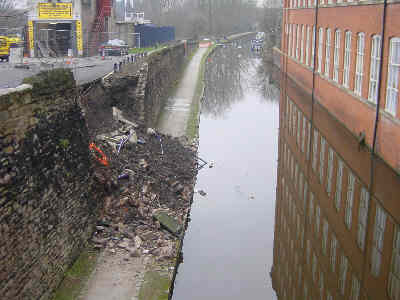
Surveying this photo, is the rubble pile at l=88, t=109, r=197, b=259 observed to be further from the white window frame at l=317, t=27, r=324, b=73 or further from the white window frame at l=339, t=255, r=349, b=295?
the white window frame at l=317, t=27, r=324, b=73

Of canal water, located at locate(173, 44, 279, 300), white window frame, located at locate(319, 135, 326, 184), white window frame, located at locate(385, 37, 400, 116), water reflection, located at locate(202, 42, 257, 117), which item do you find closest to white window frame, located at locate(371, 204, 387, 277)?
canal water, located at locate(173, 44, 279, 300)

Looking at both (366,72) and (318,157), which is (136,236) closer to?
(318,157)

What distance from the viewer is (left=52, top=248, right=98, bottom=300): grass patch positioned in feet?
29.2

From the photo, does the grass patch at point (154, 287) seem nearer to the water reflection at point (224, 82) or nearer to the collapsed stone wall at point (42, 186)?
the collapsed stone wall at point (42, 186)

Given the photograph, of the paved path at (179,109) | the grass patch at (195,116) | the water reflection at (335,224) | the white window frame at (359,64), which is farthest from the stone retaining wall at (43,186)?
the paved path at (179,109)

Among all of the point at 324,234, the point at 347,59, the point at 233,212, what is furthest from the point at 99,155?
the point at 347,59

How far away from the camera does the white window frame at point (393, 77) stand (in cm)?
1440

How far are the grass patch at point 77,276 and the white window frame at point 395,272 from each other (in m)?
5.17

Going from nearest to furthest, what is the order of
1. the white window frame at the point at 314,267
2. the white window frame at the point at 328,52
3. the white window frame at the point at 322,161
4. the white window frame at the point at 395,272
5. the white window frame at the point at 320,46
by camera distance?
the white window frame at the point at 395,272
the white window frame at the point at 314,267
the white window frame at the point at 322,161
the white window frame at the point at 328,52
the white window frame at the point at 320,46

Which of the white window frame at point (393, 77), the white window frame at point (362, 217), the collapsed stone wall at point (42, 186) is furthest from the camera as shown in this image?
the white window frame at point (393, 77)

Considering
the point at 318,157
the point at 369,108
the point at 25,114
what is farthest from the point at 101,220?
the point at 369,108

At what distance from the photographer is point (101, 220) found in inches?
446

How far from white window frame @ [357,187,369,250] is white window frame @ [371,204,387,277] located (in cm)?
22

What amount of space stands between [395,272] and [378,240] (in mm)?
1315
